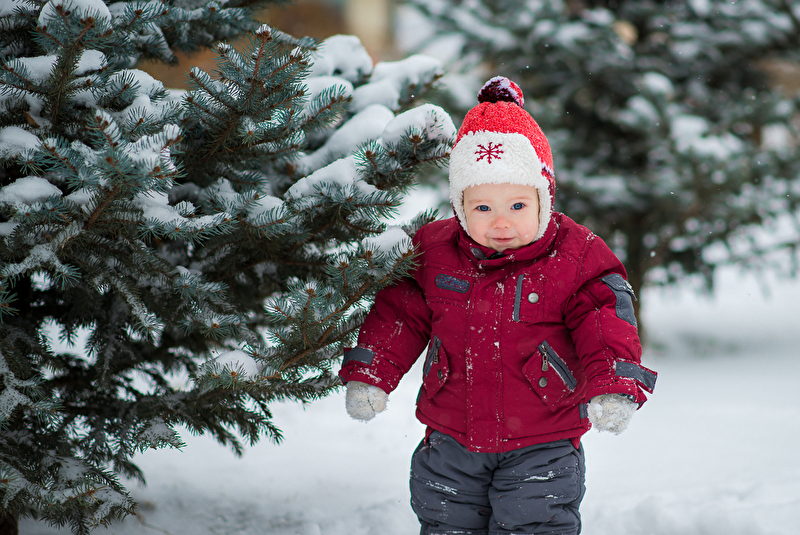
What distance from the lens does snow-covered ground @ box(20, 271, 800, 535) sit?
2676mm

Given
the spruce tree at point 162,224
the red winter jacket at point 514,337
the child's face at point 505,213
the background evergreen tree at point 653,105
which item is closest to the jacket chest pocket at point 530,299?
the red winter jacket at point 514,337

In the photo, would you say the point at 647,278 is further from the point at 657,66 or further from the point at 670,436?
the point at 670,436

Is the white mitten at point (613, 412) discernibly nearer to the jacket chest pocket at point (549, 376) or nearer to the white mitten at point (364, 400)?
the jacket chest pocket at point (549, 376)

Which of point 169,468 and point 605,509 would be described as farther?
point 169,468

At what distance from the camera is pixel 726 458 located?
11.4 ft

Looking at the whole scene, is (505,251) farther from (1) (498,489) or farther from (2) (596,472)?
(2) (596,472)

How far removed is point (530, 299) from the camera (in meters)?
1.89

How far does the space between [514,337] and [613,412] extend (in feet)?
1.15

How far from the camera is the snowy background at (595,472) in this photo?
2.68m

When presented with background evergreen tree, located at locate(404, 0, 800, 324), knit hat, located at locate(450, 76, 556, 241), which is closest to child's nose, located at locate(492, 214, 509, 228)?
knit hat, located at locate(450, 76, 556, 241)

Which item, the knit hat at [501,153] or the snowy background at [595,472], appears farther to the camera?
the snowy background at [595,472]

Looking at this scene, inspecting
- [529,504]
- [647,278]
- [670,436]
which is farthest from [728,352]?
[529,504]

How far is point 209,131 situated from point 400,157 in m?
0.58

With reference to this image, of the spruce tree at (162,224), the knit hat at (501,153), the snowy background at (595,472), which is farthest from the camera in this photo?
the snowy background at (595,472)
